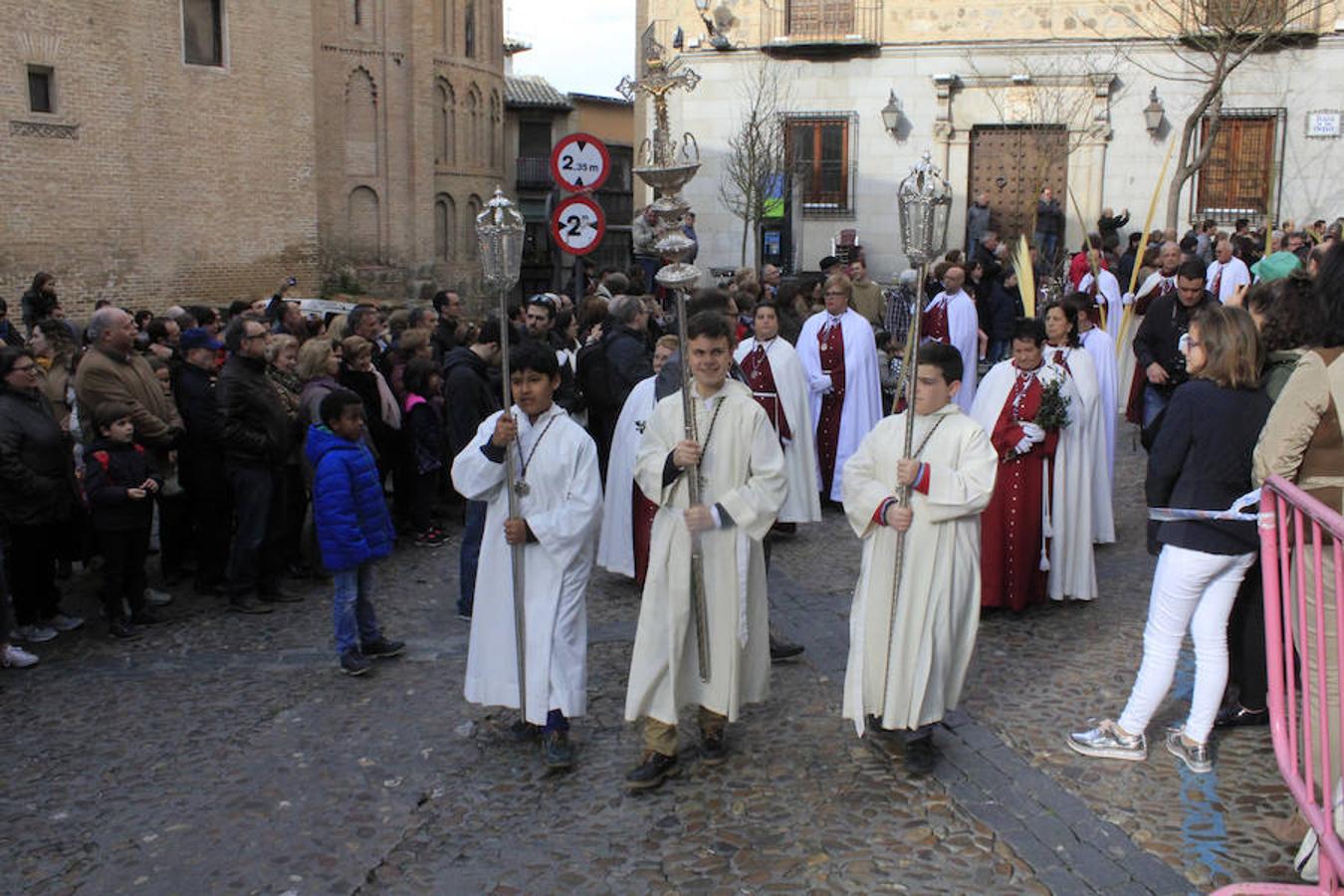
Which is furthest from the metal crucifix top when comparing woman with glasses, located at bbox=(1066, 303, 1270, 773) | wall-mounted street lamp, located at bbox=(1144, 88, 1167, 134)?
wall-mounted street lamp, located at bbox=(1144, 88, 1167, 134)

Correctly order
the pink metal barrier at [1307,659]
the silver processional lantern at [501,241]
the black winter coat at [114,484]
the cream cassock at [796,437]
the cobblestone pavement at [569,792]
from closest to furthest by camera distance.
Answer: the pink metal barrier at [1307,659] < the cobblestone pavement at [569,792] < the silver processional lantern at [501,241] < the black winter coat at [114,484] < the cream cassock at [796,437]

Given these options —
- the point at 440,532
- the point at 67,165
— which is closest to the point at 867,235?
the point at 67,165

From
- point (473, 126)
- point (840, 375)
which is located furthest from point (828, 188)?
point (473, 126)

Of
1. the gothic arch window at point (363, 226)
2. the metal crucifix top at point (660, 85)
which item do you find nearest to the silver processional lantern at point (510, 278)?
the metal crucifix top at point (660, 85)

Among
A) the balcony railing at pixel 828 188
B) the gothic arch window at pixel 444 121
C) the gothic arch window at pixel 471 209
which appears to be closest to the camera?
the balcony railing at pixel 828 188

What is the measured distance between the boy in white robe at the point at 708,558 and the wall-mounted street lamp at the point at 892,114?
68.0 feet

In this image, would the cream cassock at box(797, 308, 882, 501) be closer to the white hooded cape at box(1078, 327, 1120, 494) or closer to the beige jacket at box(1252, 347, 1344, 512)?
the white hooded cape at box(1078, 327, 1120, 494)

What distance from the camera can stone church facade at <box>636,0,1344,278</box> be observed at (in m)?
23.8

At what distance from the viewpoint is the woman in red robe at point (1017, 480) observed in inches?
293

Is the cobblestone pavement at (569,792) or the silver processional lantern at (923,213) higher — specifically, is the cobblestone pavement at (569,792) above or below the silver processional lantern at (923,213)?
below

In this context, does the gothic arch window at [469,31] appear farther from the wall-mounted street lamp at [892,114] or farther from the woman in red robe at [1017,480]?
the woman in red robe at [1017,480]

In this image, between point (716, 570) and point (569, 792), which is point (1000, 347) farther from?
point (569, 792)

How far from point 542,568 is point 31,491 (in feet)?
11.6

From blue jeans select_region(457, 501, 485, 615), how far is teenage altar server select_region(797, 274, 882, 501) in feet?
12.0
